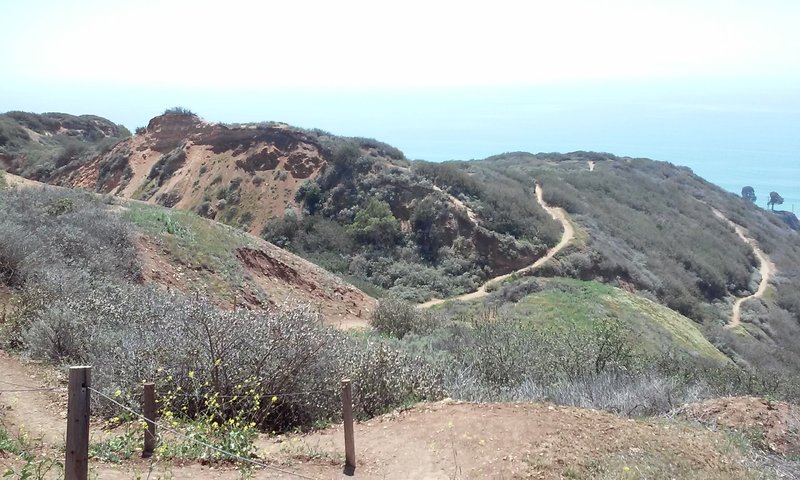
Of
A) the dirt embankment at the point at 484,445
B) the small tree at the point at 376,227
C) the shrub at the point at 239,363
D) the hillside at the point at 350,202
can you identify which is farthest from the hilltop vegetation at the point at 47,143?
the dirt embankment at the point at 484,445

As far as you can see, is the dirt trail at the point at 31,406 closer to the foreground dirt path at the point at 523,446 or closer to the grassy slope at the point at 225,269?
the foreground dirt path at the point at 523,446

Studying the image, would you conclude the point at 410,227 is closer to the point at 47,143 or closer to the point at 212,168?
the point at 212,168

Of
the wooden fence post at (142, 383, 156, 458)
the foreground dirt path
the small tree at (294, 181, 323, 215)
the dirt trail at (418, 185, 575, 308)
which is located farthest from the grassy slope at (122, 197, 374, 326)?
the small tree at (294, 181, 323, 215)

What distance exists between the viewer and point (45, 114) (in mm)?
57062

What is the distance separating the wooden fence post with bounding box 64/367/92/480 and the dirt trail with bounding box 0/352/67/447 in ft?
6.14

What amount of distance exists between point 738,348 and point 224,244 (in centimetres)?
1933

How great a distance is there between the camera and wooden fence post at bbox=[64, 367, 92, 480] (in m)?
3.99

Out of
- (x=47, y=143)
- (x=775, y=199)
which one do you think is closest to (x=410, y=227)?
(x=47, y=143)

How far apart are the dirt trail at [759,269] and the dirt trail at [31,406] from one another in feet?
99.4

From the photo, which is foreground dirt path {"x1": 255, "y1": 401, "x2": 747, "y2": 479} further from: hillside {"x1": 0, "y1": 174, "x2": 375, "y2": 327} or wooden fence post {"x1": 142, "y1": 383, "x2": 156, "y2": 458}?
hillside {"x1": 0, "y1": 174, "x2": 375, "y2": 327}

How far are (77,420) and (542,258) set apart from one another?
1139 inches

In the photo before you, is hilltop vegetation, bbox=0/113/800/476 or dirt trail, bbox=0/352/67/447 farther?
hilltop vegetation, bbox=0/113/800/476

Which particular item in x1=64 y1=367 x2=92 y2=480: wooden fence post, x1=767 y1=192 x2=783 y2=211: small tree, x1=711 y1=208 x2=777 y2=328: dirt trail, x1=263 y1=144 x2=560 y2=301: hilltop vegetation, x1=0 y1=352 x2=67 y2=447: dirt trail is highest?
x1=64 y1=367 x2=92 y2=480: wooden fence post

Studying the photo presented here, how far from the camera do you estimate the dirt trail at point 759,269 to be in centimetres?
3334
